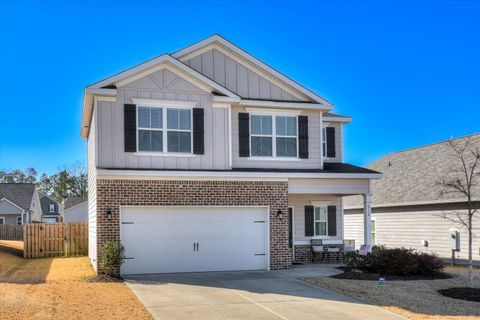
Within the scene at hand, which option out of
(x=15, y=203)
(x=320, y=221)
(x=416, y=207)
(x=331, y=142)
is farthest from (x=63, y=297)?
(x=15, y=203)

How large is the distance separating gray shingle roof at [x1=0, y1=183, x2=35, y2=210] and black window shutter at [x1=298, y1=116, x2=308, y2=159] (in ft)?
147

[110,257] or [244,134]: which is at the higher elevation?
[244,134]

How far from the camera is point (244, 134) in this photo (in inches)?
727

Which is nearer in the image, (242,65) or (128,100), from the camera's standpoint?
(128,100)

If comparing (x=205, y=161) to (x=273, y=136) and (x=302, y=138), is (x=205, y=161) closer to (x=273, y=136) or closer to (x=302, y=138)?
(x=273, y=136)

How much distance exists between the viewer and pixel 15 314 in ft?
35.1

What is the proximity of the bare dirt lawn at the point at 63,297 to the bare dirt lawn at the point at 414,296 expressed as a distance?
538cm

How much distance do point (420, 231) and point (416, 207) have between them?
42.7 inches

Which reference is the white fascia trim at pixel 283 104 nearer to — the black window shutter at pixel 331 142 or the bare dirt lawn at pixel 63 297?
the black window shutter at pixel 331 142

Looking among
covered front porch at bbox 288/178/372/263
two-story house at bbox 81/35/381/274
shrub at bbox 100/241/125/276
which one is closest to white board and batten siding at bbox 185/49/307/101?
two-story house at bbox 81/35/381/274

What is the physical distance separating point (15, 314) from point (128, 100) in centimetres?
806

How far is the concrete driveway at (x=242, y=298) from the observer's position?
1105 centimetres

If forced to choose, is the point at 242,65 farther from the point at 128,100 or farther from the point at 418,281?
the point at 418,281

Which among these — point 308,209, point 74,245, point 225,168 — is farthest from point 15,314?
point 74,245
